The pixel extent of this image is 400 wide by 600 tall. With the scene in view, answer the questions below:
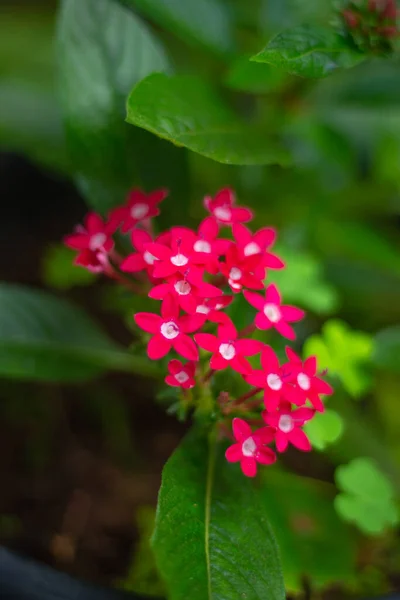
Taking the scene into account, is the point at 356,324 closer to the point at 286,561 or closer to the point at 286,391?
the point at 286,561

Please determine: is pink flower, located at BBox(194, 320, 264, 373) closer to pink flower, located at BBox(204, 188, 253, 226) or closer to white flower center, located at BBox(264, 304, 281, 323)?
white flower center, located at BBox(264, 304, 281, 323)

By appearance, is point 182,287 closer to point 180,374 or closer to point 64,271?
point 180,374

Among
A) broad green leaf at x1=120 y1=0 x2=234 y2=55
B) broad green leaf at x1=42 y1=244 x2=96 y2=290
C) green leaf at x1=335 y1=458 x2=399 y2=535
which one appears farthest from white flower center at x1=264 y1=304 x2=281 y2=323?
broad green leaf at x1=42 y1=244 x2=96 y2=290

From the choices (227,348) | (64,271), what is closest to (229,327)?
(227,348)

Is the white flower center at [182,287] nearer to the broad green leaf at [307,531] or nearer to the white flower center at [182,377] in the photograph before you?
the white flower center at [182,377]

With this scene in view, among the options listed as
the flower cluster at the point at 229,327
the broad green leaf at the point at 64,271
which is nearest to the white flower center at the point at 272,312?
the flower cluster at the point at 229,327

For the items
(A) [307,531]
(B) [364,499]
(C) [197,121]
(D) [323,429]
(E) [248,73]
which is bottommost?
(A) [307,531]
